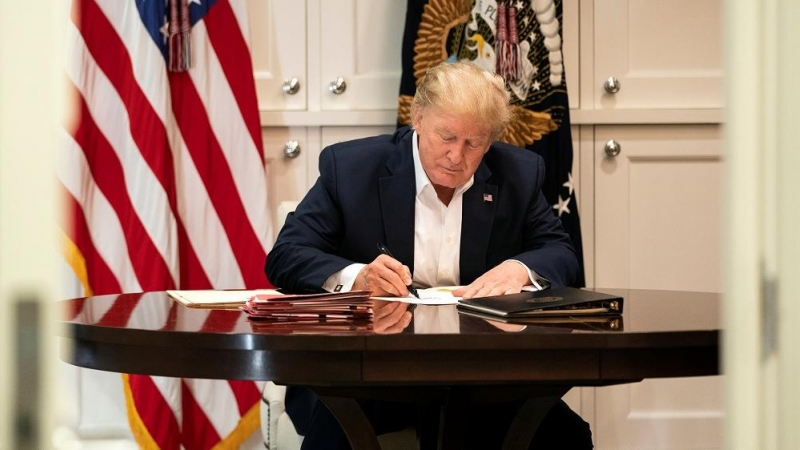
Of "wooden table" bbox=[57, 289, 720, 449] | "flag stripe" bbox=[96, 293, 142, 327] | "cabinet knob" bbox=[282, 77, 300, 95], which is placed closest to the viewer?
"wooden table" bbox=[57, 289, 720, 449]

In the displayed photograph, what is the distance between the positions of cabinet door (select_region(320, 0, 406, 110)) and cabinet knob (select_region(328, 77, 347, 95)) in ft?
0.04

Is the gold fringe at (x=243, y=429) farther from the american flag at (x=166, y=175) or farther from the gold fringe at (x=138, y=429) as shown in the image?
the gold fringe at (x=138, y=429)

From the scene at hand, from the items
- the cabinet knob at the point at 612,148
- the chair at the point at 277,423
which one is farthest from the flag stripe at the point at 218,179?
the cabinet knob at the point at 612,148

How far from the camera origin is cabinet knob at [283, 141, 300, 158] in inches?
150

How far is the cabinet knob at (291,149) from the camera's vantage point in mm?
3812

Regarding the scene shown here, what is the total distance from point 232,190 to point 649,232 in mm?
1600

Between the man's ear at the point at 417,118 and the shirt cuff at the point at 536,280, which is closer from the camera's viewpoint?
the shirt cuff at the point at 536,280

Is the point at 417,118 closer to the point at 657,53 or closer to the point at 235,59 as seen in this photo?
the point at 235,59

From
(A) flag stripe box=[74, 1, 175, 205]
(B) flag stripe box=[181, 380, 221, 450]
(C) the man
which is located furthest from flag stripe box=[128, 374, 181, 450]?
(C) the man

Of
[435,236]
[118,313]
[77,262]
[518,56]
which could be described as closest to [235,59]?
[77,262]

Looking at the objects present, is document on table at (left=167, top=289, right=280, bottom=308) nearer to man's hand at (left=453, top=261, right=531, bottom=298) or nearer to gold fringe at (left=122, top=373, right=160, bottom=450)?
man's hand at (left=453, top=261, right=531, bottom=298)

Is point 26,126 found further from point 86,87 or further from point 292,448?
point 86,87

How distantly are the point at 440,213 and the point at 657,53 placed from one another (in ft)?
5.54

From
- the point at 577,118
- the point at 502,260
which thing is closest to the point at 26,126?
the point at 502,260
